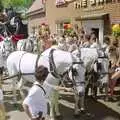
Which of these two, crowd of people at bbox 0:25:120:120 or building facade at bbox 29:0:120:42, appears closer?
crowd of people at bbox 0:25:120:120

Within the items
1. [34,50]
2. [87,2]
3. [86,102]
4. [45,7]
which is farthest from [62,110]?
[45,7]

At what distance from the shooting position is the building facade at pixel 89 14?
19855 millimetres

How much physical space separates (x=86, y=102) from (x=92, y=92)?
0.68 metres

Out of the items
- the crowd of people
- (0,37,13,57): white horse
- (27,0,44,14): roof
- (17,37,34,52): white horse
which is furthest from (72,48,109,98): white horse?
(27,0,44,14): roof

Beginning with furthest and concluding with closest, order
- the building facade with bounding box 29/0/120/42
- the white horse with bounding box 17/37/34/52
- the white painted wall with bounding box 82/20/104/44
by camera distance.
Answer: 1. the white painted wall with bounding box 82/20/104/44
2. the building facade with bounding box 29/0/120/42
3. the white horse with bounding box 17/37/34/52

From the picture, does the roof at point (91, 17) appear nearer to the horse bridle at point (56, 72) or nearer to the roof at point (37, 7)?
the horse bridle at point (56, 72)

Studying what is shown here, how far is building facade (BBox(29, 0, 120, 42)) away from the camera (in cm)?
1985

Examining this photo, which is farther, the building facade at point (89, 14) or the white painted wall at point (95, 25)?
the white painted wall at point (95, 25)

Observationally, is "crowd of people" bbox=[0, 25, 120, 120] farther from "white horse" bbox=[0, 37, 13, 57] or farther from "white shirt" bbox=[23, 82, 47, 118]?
"white horse" bbox=[0, 37, 13, 57]

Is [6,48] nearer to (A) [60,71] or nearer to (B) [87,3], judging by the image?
(A) [60,71]

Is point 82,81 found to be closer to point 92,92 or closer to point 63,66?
point 63,66

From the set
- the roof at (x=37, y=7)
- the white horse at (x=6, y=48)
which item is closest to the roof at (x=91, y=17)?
the white horse at (x=6, y=48)

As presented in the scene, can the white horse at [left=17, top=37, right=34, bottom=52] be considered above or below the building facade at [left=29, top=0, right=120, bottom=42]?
below

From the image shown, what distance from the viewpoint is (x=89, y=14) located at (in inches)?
893
